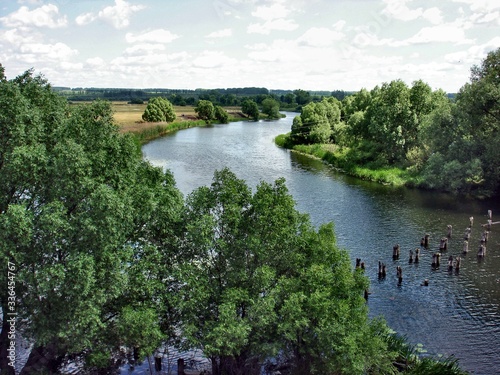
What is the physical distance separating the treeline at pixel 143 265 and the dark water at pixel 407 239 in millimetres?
6430

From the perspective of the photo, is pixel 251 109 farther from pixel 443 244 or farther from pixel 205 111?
pixel 443 244

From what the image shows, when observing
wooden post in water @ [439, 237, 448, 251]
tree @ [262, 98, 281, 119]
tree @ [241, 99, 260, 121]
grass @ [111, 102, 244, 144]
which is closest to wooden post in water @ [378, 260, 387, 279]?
wooden post in water @ [439, 237, 448, 251]

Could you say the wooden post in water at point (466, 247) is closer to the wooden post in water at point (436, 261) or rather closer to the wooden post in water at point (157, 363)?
the wooden post in water at point (436, 261)

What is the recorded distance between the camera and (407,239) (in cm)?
4569

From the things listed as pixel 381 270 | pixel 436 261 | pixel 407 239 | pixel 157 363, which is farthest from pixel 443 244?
pixel 157 363

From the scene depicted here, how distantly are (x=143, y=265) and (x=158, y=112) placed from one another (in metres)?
124

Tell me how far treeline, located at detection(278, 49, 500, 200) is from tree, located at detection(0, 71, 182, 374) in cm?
5058

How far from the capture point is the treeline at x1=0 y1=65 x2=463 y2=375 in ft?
60.6

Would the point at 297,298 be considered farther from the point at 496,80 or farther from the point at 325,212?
the point at 496,80

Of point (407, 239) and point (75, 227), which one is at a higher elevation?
point (75, 227)

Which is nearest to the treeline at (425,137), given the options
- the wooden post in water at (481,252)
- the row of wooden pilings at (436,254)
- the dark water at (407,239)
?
the dark water at (407,239)

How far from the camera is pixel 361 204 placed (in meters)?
58.3

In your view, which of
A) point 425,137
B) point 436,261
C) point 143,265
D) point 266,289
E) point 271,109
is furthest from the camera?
point 271,109

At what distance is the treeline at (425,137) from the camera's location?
6038 cm
